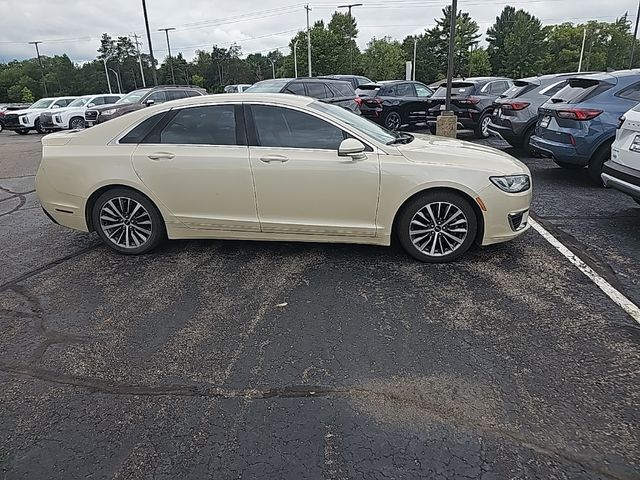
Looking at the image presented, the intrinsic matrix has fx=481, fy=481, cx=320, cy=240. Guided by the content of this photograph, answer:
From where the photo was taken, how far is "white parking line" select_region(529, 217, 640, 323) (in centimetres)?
362

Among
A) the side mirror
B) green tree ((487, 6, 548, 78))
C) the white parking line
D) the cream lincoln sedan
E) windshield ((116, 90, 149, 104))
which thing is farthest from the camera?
green tree ((487, 6, 548, 78))

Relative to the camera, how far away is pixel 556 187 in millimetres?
7410

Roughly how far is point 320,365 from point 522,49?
70750mm

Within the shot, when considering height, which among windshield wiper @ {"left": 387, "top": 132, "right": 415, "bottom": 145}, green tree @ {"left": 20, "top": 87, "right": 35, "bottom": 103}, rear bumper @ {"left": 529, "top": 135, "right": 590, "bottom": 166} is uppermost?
windshield wiper @ {"left": 387, "top": 132, "right": 415, "bottom": 145}

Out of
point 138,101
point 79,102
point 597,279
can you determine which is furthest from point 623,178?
point 79,102

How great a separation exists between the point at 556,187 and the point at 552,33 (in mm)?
77542

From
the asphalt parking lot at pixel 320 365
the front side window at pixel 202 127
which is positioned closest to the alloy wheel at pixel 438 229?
the asphalt parking lot at pixel 320 365

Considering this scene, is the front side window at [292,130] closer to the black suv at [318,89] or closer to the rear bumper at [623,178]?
the rear bumper at [623,178]

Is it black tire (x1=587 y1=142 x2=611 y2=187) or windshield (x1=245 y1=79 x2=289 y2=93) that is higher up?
windshield (x1=245 y1=79 x2=289 y2=93)

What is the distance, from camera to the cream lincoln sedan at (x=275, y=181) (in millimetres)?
4359

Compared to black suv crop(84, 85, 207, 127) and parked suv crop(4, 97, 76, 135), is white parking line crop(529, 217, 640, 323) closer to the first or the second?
black suv crop(84, 85, 207, 127)

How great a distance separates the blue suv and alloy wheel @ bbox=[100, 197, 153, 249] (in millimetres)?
6040

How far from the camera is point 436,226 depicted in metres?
4.45

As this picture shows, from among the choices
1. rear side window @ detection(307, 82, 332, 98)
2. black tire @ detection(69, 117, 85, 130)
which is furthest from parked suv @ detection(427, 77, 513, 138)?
black tire @ detection(69, 117, 85, 130)
